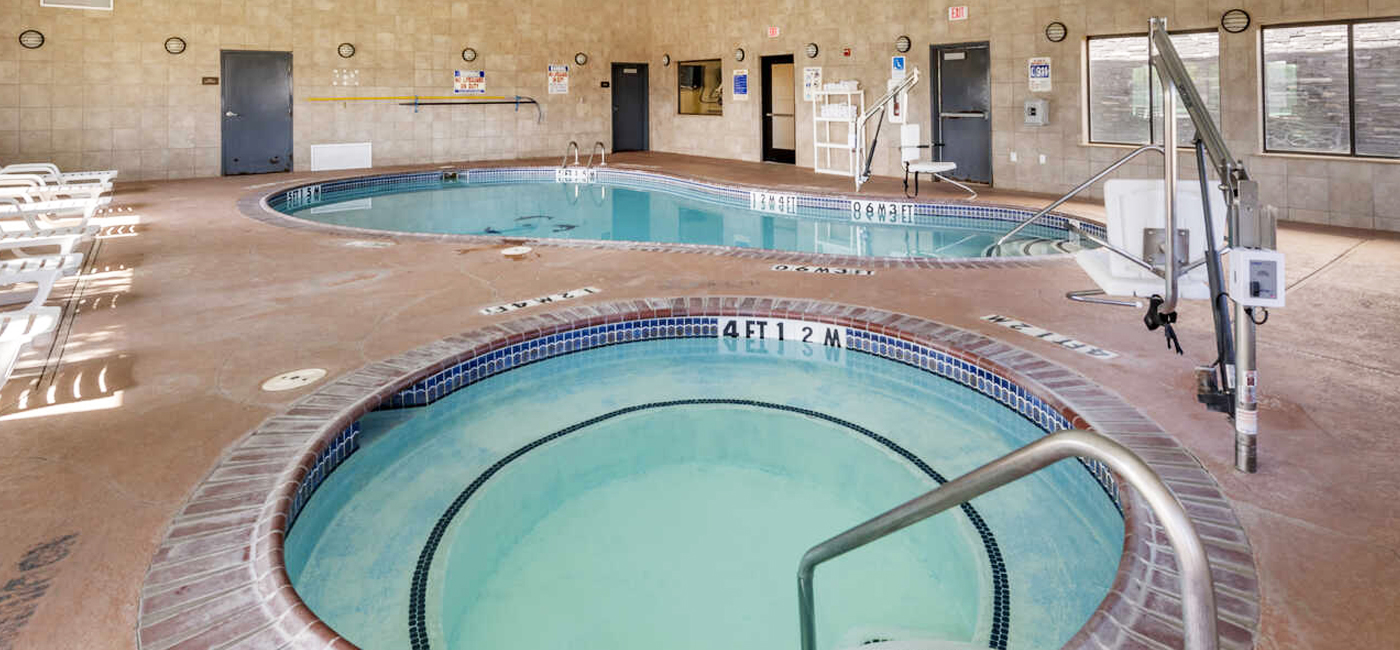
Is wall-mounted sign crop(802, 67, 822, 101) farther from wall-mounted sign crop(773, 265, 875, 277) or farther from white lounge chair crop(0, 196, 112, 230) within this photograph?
white lounge chair crop(0, 196, 112, 230)

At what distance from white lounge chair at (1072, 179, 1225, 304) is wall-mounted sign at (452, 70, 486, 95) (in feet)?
36.4

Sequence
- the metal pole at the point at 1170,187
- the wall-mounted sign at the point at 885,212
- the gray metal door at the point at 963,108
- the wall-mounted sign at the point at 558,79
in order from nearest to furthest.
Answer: the metal pole at the point at 1170,187
the wall-mounted sign at the point at 885,212
the gray metal door at the point at 963,108
the wall-mounted sign at the point at 558,79

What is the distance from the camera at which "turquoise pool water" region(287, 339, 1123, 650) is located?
2.01 metres

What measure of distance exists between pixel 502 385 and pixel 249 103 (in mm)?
9797

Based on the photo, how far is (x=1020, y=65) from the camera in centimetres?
848

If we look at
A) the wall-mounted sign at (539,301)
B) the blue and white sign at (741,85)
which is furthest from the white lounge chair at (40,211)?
the blue and white sign at (741,85)

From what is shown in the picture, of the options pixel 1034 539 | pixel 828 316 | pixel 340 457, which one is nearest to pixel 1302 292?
pixel 828 316

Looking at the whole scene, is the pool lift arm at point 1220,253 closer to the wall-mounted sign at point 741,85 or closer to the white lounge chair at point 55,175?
the white lounge chair at point 55,175

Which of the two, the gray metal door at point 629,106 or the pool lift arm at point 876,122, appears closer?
the pool lift arm at point 876,122

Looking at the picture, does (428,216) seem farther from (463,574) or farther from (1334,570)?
(1334,570)

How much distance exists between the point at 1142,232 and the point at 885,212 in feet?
14.2

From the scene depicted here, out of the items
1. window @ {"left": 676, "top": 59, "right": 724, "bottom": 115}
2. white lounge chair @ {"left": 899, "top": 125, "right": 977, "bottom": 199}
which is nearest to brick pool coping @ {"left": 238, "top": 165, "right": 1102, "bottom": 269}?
white lounge chair @ {"left": 899, "top": 125, "right": 977, "bottom": 199}

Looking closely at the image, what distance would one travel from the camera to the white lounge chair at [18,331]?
2849 mm

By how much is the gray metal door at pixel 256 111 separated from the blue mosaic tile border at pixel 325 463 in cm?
1010
